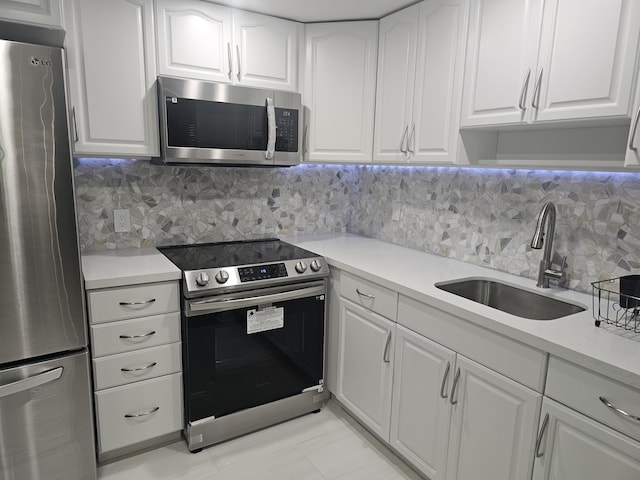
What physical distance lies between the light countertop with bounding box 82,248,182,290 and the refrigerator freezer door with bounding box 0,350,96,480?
324 millimetres

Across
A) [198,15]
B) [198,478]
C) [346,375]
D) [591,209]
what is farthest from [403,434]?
[198,15]

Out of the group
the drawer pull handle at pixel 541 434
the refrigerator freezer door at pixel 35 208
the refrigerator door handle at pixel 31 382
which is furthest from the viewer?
the refrigerator door handle at pixel 31 382

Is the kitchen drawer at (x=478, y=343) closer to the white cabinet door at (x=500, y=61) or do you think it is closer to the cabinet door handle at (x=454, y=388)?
the cabinet door handle at (x=454, y=388)

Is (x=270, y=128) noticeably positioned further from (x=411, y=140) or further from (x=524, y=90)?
(x=524, y=90)

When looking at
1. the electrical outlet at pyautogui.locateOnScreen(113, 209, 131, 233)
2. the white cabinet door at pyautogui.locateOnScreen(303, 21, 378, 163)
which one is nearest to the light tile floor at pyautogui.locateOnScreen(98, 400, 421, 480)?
the electrical outlet at pyautogui.locateOnScreen(113, 209, 131, 233)

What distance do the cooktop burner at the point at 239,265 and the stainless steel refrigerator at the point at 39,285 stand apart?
20.0 inches

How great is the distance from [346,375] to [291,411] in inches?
15.1

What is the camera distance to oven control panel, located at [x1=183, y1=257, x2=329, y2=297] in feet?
6.45

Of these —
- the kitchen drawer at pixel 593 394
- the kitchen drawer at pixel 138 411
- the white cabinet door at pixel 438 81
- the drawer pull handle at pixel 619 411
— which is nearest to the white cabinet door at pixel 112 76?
the kitchen drawer at pixel 138 411

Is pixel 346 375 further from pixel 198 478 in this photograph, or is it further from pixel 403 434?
pixel 198 478

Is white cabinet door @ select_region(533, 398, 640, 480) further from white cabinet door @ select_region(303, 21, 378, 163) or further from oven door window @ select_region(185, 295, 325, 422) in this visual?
white cabinet door @ select_region(303, 21, 378, 163)

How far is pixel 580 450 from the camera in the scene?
1.25 m

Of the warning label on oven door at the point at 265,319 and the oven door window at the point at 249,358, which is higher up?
the warning label on oven door at the point at 265,319

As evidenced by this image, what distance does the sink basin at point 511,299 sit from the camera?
1.76m
